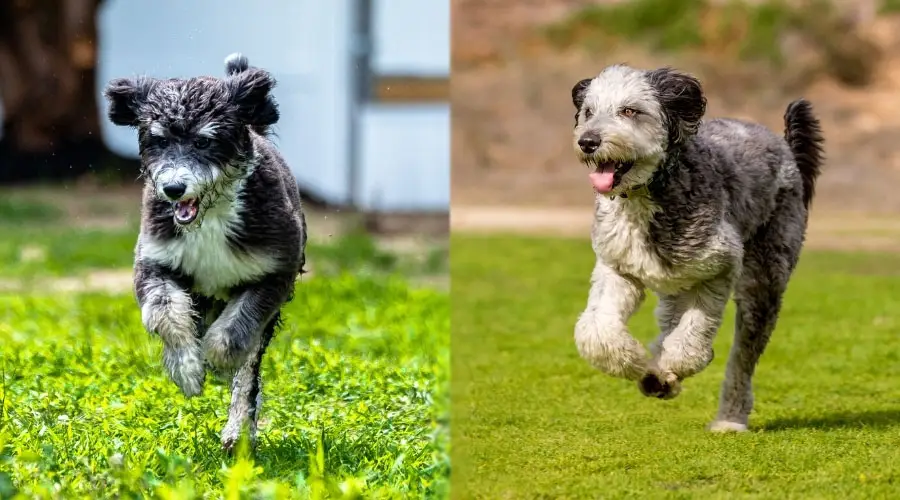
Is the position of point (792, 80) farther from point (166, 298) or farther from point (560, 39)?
point (166, 298)

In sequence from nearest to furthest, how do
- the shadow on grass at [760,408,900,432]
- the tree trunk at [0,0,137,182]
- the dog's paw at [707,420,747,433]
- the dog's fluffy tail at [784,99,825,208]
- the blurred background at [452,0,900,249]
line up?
the dog's paw at [707,420,747,433], the shadow on grass at [760,408,900,432], the dog's fluffy tail at [784,99,825,208], the tree trunk at [0,0,137,182], the blurred background at [452,0,900,249]

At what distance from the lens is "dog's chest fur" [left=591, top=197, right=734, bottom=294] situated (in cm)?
519

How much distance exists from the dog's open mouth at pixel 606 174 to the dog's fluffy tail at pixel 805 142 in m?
1.56

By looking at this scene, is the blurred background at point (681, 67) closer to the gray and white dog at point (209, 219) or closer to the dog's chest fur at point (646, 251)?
the dog's chest fur at point (646, 251)

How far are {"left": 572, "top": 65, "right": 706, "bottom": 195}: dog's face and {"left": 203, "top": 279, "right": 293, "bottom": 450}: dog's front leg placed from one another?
1238mm

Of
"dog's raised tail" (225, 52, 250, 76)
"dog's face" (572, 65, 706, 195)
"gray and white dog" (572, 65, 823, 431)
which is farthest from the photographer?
"gray and white dog" (572, 65, 823, 431)

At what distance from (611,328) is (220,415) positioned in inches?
63.8

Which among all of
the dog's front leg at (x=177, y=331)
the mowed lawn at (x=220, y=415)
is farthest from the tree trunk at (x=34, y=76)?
the dog's front leg at (x=177, y=331)

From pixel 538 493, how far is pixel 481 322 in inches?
207

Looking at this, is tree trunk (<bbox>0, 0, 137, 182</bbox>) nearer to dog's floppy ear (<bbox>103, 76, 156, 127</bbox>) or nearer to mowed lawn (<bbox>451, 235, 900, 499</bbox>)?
mowed lawn (<bbox>451, 235, 900, 499</bbox>)

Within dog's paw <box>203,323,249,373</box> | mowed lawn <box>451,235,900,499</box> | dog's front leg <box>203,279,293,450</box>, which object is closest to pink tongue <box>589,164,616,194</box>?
mowed lawn <box>451,235,900,499</box>

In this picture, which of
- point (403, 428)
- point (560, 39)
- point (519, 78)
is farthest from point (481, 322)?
point (560, 39)

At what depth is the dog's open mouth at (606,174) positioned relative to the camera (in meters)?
4.93

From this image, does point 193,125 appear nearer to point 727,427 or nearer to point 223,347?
point 223,347
